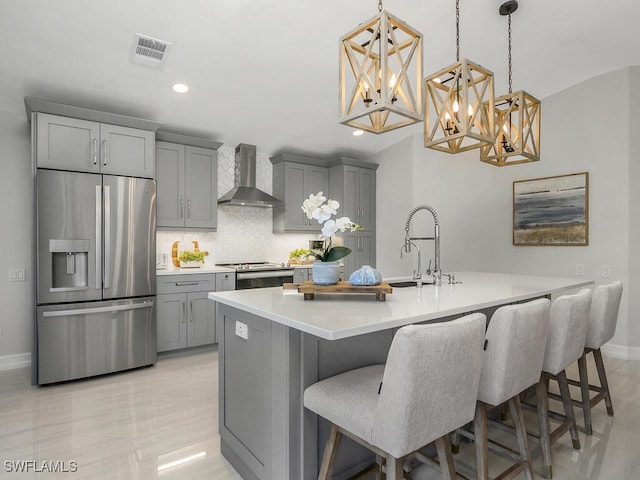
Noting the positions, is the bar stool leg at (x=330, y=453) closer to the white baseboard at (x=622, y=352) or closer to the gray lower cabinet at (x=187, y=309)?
the gray lower cabinet at (x=187, y=309)

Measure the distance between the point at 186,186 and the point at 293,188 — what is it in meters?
1.55

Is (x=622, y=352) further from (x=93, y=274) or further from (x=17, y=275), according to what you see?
(x=17, y=275)

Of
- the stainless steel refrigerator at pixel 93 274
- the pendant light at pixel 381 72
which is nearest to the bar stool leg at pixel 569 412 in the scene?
the pendant light at pixel 381 72

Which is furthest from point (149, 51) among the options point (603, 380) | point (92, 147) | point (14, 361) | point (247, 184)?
point (603, 380)

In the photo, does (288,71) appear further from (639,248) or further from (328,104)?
(639,248)

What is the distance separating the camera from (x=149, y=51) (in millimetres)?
3150

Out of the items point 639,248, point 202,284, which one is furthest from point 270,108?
point 639,248

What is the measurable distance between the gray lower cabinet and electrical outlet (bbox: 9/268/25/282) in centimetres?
131

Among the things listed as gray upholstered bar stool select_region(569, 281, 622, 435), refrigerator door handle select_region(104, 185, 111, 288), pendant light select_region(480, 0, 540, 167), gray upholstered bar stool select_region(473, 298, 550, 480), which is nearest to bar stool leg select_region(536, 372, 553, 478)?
gray upholstered bar stool select_region(473, 298, 550, 480)

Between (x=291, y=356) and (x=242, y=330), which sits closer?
(x=291, y=356)

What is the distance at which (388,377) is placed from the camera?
49.7 inches

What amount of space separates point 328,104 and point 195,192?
6.32ft

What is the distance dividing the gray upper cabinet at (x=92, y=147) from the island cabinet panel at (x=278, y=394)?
2.30 meters

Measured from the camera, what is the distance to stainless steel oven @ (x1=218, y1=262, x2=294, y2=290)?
453 centimetres
